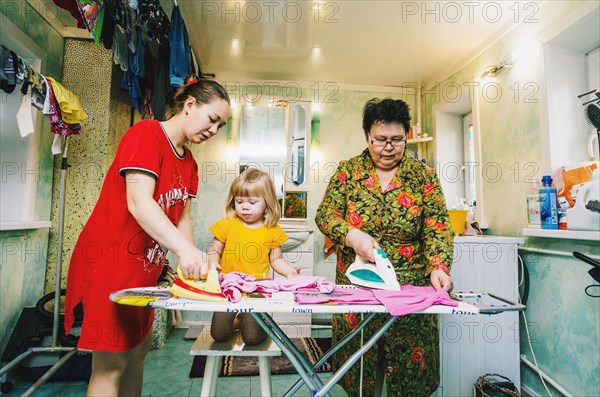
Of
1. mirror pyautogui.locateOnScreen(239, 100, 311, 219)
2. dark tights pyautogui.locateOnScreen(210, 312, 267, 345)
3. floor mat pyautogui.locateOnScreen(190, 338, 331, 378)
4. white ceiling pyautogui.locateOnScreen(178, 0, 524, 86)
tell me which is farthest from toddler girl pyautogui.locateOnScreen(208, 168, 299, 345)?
mirror pyautogui.locateOnScreen(239, 100, 311, 219)

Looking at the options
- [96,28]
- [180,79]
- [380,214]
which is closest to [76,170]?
[180,79]

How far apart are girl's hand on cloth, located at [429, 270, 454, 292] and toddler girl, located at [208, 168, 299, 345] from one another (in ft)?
2.02

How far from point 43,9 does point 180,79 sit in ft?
3.30

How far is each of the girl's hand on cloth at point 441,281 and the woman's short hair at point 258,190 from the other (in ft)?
2.55

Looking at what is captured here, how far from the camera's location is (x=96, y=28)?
1.65 m

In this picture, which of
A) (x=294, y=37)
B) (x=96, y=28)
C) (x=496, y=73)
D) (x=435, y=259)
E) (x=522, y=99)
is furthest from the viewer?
(x=294, y=37)

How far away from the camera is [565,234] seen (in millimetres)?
1823

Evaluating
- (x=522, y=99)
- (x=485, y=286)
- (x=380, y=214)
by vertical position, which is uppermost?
(x=522, y=99)

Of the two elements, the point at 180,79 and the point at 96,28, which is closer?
the point at 96,28

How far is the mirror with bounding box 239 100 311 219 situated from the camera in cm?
362

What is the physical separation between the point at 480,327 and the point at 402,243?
1.14 metres

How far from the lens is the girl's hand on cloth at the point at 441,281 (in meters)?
1.19

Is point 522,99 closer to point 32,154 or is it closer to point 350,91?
point 350,91

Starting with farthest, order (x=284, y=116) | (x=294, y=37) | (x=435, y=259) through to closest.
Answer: (x=284, y=116)
(x=294, y=37)
(x=435, y=259)
